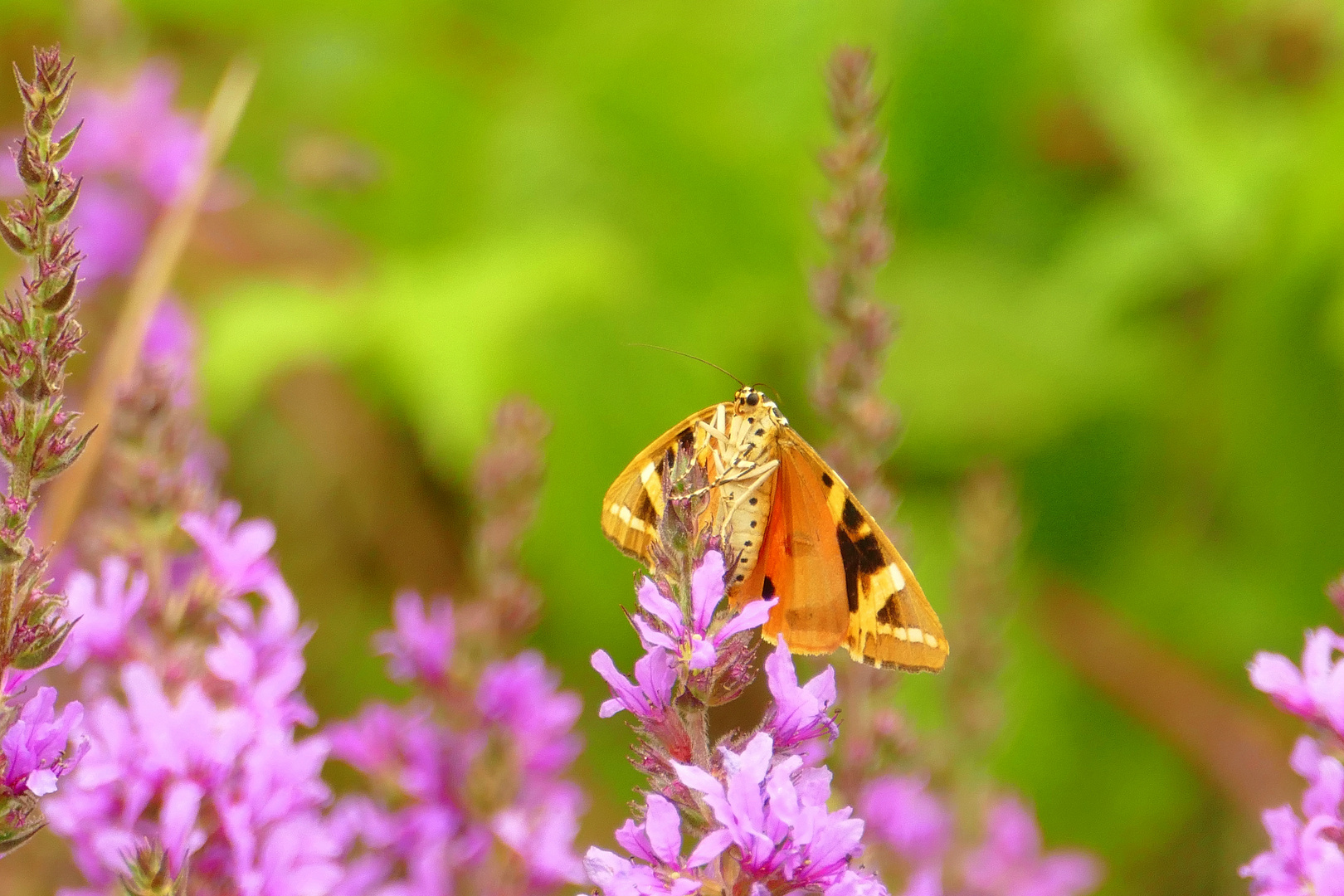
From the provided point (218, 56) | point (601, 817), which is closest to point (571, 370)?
point (601, 817)

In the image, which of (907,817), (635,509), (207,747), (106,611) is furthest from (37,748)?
(907,817)

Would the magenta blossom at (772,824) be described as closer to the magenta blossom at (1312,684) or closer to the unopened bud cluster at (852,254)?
the magenta blossom at (1312,684)

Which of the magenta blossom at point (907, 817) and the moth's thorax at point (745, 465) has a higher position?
the moth's thorax at point (745, 465)

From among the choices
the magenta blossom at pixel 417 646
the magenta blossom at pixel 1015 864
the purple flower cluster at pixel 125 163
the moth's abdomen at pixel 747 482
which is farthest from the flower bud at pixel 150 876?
the purple flower cluster at pixel 125 163

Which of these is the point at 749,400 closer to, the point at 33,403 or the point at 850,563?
the point at 850,563

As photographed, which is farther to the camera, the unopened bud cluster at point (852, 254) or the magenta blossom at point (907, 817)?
the magenta blossom at point (907, 817)

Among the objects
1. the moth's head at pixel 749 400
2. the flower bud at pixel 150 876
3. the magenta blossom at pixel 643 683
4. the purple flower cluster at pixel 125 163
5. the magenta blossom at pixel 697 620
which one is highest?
the purple flower cluster at pixel 125 163

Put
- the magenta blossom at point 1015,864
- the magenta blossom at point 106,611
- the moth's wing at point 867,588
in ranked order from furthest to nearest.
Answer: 1. the magenta blossom at point 1015,864
2. the moth's wing at point 867,588
3. the magenta blossom at point 106,611

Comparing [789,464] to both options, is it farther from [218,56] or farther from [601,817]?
[218,56]
